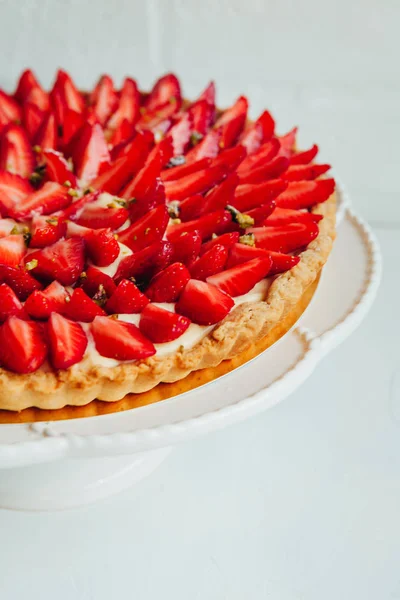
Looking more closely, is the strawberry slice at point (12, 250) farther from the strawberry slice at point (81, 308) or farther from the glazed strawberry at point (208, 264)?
the glazed strawberry at point (208, 264)

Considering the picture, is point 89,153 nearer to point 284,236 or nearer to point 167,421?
point 284,236

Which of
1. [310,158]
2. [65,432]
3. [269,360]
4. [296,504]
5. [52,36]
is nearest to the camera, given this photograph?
[65,432]

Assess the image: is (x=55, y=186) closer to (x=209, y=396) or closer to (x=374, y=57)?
(x=209, y=396)

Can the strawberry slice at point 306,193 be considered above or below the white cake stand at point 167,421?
above

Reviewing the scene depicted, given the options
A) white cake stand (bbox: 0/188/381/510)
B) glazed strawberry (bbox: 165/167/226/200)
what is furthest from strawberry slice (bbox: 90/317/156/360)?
glazed strawberry (bbox: 165/167/226/200)

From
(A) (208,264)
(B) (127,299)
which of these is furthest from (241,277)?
(B) (127,299)

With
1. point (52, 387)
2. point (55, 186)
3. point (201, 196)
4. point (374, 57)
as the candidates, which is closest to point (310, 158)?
point (201, 196)

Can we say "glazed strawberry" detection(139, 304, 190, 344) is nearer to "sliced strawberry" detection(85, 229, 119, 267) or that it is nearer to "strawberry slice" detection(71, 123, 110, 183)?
"sliced strawberry" detection(85, 229, 119, 267)

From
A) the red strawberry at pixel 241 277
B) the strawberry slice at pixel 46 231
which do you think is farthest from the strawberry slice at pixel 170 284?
the strawberry slice at pixel 46 231
